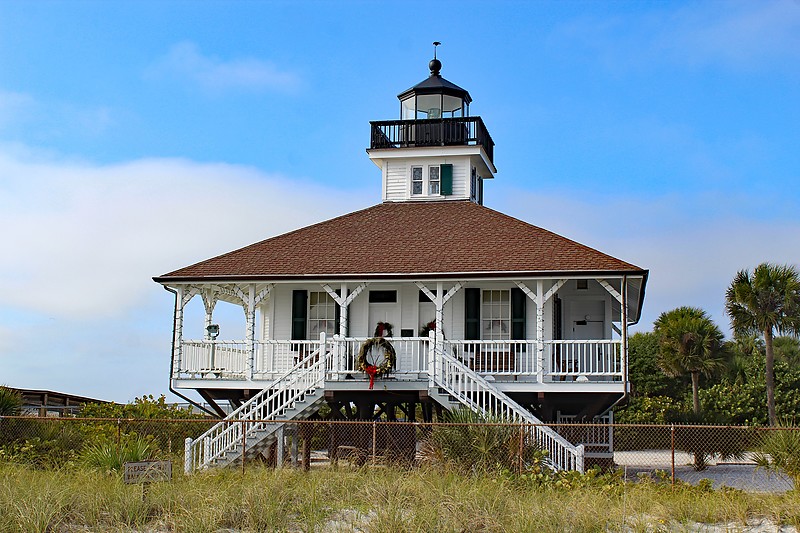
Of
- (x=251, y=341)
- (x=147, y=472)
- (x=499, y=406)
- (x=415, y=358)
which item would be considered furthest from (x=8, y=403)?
(x=499, y=406)

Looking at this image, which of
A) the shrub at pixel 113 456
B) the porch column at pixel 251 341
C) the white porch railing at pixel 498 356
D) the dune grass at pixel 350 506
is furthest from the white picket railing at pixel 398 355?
the dune grass at pixel 350 506

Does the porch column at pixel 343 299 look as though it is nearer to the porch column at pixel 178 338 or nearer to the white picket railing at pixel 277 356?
the white picket railing at pixel 277 356

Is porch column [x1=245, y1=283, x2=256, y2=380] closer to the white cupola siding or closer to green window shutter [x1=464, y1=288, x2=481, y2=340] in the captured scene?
green window shutter [x1=464, y1=288, x2=481, y2=340]

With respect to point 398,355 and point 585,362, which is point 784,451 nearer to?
point 585,362

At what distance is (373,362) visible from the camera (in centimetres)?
2356

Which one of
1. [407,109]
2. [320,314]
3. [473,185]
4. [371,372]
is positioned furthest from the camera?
[407,109]

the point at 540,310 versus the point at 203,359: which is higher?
the point at 540,310

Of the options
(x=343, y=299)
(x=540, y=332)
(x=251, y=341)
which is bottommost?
(x=251, y=341)

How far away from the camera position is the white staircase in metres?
22.0

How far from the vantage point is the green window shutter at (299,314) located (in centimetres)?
2662

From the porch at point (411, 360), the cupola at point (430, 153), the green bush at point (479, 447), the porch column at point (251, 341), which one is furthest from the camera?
the cupola at point (430, 153)

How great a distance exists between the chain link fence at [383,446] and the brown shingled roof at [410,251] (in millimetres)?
3857

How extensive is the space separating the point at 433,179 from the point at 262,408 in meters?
10.5

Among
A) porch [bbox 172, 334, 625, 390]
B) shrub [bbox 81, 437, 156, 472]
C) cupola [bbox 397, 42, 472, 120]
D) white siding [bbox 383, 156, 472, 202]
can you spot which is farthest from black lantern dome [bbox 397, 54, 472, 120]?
shrub [bbox 81, 437, 156, 472]
